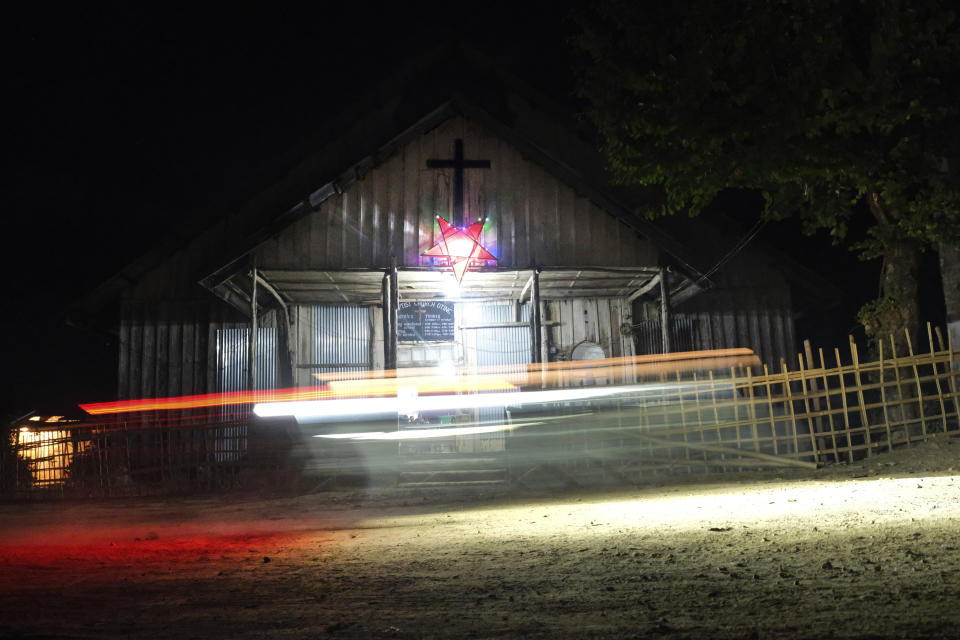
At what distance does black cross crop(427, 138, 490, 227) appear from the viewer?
46.7ft

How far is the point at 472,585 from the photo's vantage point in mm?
4492

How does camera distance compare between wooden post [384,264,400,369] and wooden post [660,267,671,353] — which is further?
wooden post [660,267,671,353]

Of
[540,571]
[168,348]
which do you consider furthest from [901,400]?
[168,348]

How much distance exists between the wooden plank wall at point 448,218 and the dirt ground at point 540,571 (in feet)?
20.5

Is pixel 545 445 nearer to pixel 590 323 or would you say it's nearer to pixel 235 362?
pixel 590 323

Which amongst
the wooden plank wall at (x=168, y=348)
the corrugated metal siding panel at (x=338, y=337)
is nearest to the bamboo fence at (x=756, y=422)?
the corrugated metal siding panel at (x=338, y=337)

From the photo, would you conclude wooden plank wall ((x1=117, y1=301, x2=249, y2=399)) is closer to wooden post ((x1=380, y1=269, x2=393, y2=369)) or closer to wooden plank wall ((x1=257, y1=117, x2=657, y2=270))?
wooden plank wall ((x1=257, y1=117, x2=657, y2=270))

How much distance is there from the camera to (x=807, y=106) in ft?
33.1

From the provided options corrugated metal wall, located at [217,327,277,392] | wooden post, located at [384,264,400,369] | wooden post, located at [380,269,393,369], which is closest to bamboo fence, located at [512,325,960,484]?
wooden post, located at [384,264,400,369]

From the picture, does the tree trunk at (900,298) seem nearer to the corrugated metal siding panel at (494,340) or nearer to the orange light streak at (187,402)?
the corrugated metal siding panel at (494,340)

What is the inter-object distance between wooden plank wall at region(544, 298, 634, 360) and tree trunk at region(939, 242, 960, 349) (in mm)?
7044

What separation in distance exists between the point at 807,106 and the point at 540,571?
28.0ft

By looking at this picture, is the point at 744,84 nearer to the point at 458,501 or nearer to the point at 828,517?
the point at 828,517

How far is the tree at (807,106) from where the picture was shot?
9.82 meters
